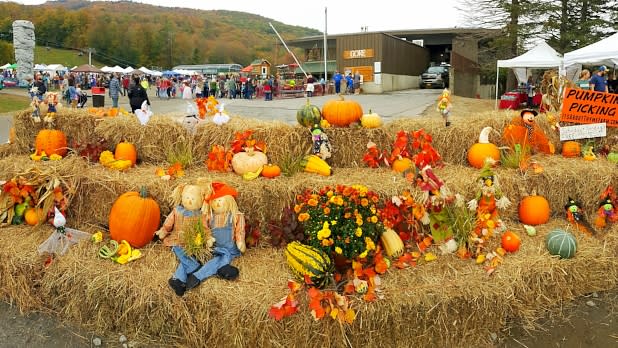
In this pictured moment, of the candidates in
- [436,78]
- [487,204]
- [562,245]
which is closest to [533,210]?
[562,245]

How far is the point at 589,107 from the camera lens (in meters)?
6.16

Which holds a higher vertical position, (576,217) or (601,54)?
(601,54)

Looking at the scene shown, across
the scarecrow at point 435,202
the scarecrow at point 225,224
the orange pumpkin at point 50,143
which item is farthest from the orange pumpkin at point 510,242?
the orange pumpkin at point 50,143

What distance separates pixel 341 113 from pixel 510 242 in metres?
2.38

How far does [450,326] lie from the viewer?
137 inches

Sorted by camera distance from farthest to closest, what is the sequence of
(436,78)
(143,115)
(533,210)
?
(436,78) → (143,115) → (533,210)

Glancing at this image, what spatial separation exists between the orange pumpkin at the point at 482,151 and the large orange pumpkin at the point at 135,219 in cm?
373

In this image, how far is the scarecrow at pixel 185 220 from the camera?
155 inches

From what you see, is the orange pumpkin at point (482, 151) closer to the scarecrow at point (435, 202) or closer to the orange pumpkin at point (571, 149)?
the orange pumpkin at point (571, 149)

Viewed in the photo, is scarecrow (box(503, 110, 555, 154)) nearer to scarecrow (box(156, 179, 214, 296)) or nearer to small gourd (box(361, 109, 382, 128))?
small gourd (box(361, 109, 382, 128))

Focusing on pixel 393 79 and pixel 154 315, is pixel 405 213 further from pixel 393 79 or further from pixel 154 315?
pixel 393 79

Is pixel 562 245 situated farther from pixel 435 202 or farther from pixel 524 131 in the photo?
pixel 524 131

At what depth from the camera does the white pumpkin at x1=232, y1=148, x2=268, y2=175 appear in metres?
4.92

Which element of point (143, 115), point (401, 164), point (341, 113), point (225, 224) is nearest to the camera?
point (225, 224)
